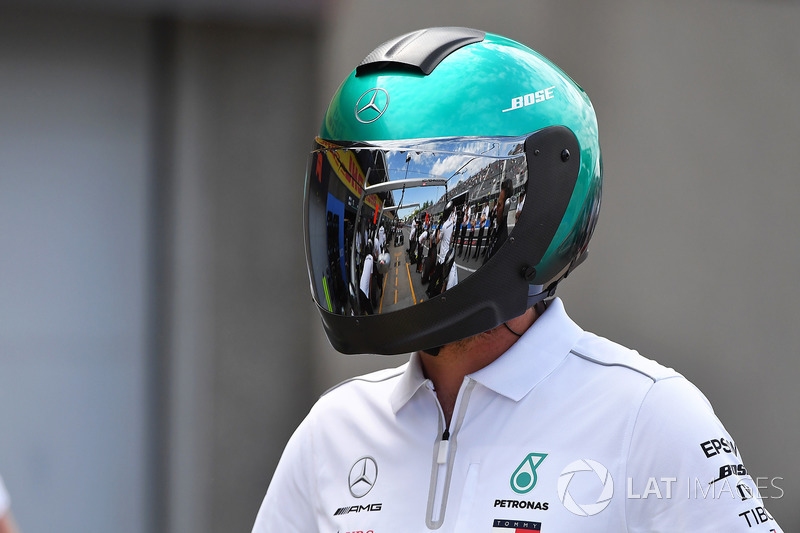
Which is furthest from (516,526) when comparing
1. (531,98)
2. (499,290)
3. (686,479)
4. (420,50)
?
(420,50)

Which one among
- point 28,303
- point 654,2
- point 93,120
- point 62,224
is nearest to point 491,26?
point 654,2

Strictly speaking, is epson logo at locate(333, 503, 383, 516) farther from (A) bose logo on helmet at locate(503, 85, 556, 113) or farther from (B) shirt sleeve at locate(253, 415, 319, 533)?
(A) bose logo on helmet at locate(503, 85, 556, 113)

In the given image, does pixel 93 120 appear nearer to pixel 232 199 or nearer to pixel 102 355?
pixel 232 199

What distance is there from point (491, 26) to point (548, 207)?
2.68 meters

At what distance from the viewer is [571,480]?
136cm

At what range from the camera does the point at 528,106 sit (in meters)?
1.56

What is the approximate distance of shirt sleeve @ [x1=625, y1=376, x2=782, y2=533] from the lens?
1293 millimetres

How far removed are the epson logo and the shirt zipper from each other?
0.10m

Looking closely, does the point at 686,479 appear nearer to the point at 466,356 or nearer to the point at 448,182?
the point at 466,356

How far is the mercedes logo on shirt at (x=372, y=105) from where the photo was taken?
1.55 m

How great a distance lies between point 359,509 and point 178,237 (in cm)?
245

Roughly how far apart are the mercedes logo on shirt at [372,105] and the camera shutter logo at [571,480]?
2.09ft

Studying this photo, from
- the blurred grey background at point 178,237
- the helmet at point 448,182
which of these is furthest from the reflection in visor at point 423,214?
the blurred grey background at point 178,237

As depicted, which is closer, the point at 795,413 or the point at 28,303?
the point at 28,303
